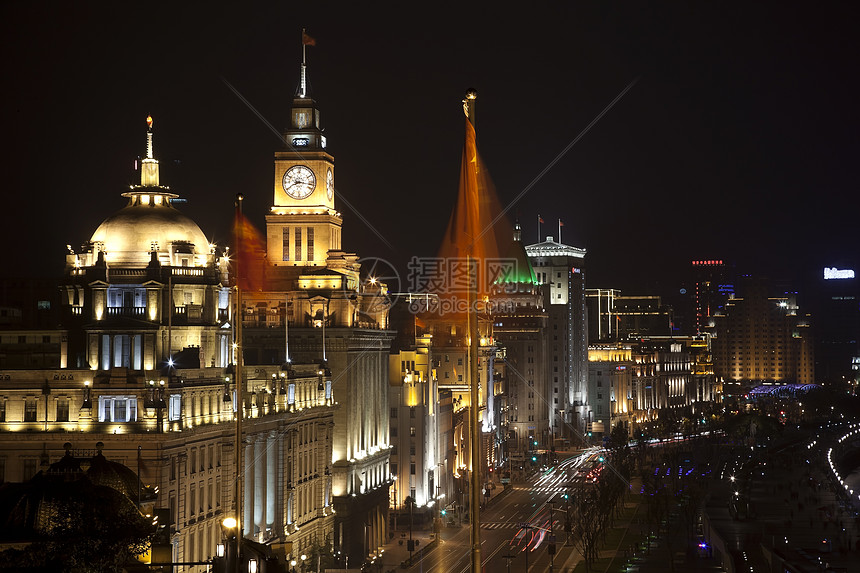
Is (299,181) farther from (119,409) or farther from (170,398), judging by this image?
(119,409)

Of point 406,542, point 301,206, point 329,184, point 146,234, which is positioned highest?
point 329,184

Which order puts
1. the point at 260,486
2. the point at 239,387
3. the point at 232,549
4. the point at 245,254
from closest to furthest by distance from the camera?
the point at 232,549, the point at 239,387, the point at 245,254, the point at 260,486

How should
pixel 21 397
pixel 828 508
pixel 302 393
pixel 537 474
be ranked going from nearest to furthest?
pixel 21 397 → pixel 302 393 → pixel 828 508 → pixel 537 474

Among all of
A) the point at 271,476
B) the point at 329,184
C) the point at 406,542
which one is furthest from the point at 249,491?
the point at 329,184

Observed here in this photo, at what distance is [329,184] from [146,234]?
38.3 meters

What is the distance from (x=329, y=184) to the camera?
136625 mm

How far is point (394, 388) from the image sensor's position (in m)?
142

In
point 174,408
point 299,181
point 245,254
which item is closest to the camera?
point 245,254

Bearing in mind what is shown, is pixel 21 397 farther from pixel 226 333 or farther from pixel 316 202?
pixel 316 202

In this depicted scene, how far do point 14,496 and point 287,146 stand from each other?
79.2m

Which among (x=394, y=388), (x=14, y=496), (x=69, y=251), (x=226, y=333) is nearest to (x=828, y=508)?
(x=394, y=388)

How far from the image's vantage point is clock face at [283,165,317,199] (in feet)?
440

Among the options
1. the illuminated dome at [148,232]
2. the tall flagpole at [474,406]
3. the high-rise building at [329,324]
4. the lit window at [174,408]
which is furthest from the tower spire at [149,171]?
the tall flagpole at [474,406]

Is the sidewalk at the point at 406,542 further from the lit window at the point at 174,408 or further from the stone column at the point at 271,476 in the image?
the lit window at the point at 174,408
